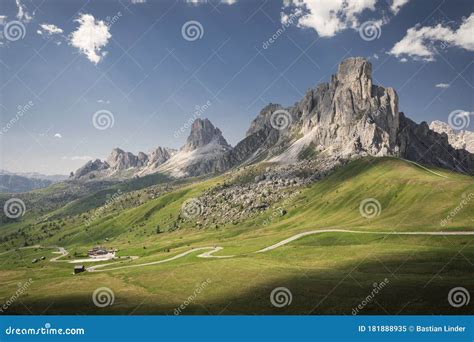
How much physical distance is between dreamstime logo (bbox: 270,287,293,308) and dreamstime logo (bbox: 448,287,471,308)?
19018 millimetres

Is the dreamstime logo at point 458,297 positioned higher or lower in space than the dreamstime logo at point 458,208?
lower

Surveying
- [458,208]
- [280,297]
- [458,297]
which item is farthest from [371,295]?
[458,208]

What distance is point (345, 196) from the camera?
171125mm

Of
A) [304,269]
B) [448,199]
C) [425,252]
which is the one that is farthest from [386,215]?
[304,269]

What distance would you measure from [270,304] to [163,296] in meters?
19.8

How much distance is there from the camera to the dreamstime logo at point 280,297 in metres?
50.4

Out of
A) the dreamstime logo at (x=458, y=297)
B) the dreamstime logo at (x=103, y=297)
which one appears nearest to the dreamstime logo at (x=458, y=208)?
the dreamstime logo at (x=458, y=297)

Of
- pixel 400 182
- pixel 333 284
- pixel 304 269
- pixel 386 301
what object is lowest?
pixel 386 301

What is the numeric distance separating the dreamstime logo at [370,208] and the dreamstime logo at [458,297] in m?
89.3

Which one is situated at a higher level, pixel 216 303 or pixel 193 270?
pixel 193 270

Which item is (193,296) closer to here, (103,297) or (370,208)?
(103,297)

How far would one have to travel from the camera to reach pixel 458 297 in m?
45.0

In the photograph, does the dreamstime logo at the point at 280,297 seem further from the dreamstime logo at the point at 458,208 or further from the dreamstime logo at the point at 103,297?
the dreamstime logo at the point at 458,208
